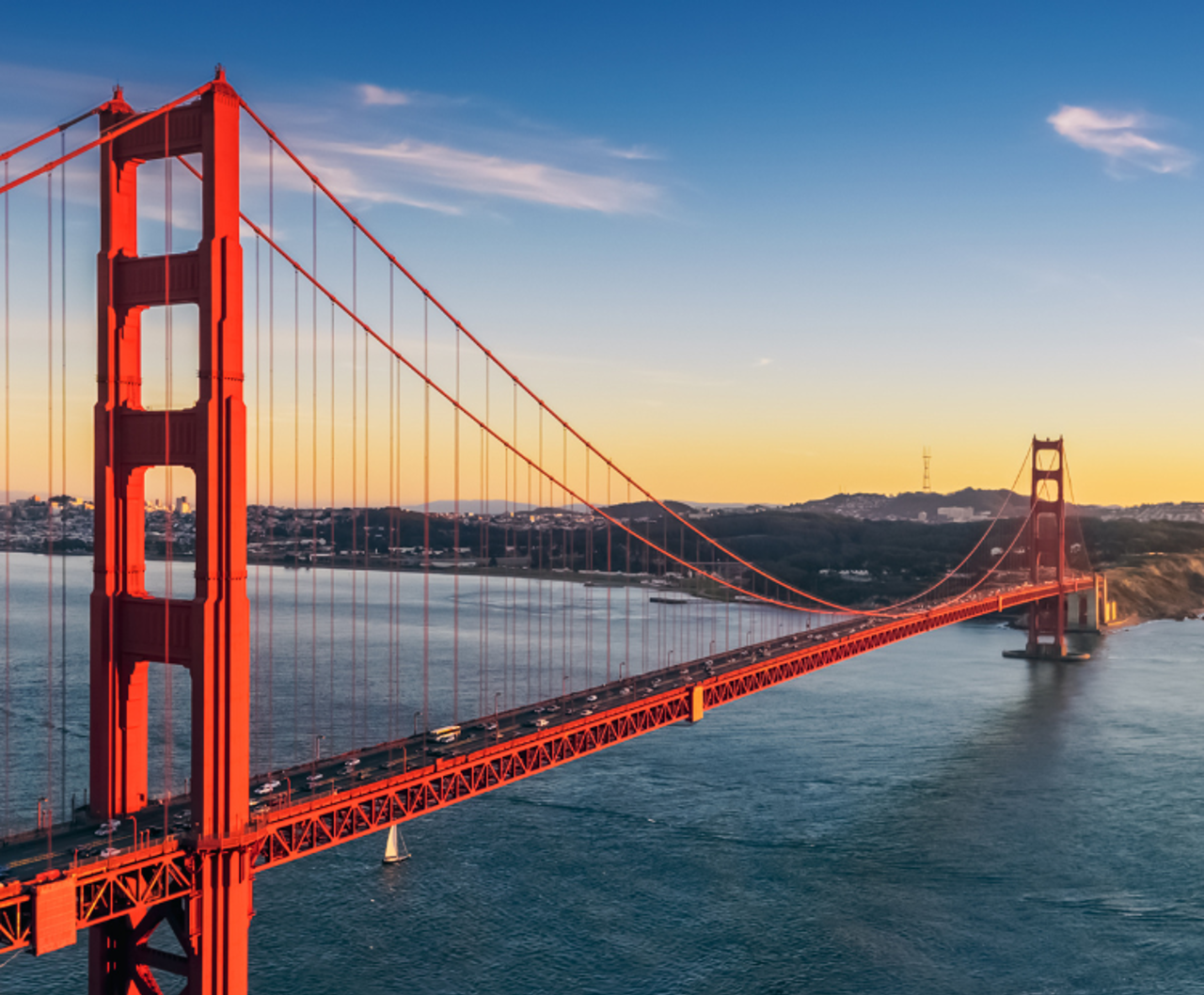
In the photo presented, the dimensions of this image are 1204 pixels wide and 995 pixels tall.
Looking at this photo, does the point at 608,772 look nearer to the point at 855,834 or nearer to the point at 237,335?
the point at 855,834

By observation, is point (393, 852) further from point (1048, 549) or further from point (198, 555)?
point (1048, 549)

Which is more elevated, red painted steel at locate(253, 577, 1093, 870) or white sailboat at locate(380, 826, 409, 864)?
red painted steel at locate(253, 577, 1093, 870)

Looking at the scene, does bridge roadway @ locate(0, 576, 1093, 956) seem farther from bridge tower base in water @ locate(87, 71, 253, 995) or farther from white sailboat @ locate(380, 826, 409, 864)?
white sailboat @ locate(380, 826, 409, 864)

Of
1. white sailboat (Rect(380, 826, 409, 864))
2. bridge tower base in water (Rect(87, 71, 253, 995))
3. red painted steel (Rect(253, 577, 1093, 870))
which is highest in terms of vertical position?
bridge tower base in water (Rect(87, 71, 253, 995))

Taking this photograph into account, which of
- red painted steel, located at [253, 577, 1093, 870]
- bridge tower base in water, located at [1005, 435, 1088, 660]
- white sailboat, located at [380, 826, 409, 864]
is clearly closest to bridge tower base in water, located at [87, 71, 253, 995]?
red painted steel, located at [253, 577, 1093, 870]

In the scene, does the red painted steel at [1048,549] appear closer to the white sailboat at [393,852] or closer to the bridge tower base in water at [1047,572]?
the bridge tower base in water at [1047,572]

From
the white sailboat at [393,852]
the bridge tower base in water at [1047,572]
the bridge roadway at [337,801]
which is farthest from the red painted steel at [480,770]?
the bridge tower base in water at [1047,572]

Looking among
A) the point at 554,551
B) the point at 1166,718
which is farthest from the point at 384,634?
the point at 554,551
